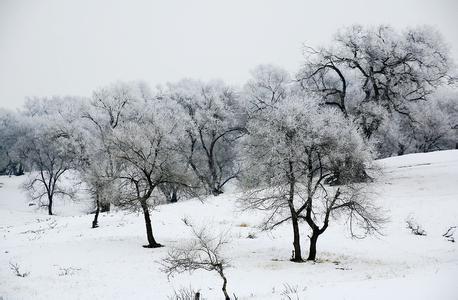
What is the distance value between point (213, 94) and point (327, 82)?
48.4 feet

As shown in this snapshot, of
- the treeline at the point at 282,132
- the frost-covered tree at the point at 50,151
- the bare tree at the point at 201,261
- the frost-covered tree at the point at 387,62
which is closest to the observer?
the bare tree at the point at 201,261

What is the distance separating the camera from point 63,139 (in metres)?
46.8

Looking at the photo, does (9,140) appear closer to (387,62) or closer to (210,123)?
(210,123)

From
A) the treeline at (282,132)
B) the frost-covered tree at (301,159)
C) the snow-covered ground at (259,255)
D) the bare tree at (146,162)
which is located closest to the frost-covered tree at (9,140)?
the treeline at (282,132)

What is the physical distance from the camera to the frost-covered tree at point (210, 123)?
4859cm

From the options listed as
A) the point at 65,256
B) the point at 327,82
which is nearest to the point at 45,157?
the point at 65,256

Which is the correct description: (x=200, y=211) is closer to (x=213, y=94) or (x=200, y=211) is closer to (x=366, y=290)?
(x=213, y=94)

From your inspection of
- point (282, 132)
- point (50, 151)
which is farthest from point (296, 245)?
point (50, 151)

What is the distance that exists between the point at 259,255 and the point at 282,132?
8.16 meters

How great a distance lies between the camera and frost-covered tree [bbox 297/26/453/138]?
32.4 metres

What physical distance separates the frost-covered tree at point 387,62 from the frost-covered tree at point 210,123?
16963 mm

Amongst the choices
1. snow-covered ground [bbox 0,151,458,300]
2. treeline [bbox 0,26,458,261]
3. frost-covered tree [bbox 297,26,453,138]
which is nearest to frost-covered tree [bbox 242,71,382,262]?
treeline [bbox 0,26,458,261]

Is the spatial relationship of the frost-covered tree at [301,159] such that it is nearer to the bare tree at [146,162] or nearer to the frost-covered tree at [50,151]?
the bare tree at [146,162]

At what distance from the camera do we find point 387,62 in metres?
33.7
